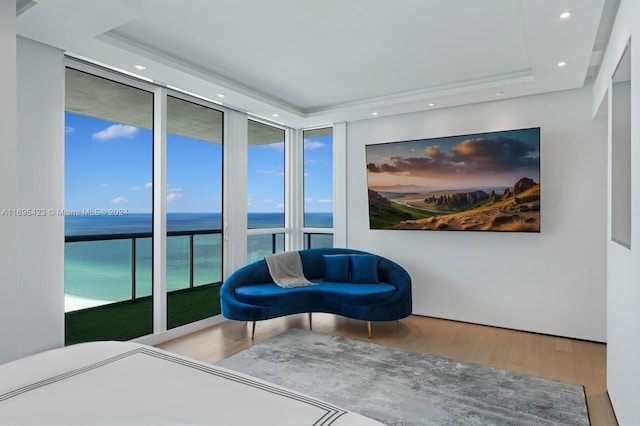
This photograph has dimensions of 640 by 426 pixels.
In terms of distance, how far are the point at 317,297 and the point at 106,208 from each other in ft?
12.6

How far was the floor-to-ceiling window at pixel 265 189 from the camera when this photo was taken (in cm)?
546

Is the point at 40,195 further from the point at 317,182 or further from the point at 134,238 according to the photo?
the point at 317,182

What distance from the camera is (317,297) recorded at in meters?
4.21

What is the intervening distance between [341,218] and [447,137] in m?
1.86

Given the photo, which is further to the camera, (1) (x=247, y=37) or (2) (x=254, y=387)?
(1) (x=247, y=37)

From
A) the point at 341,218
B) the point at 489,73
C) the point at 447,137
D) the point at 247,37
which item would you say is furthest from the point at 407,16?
the point at 341,218

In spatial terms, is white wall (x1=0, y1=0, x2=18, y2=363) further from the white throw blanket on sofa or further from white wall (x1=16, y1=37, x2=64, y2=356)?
the white throw blanket on sofa

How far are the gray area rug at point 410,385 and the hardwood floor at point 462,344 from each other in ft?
0.57

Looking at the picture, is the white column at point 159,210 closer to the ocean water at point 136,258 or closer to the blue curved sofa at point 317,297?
the blue curved sofa at point 317,297

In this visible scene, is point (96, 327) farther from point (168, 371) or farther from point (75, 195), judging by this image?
point (168, 371)

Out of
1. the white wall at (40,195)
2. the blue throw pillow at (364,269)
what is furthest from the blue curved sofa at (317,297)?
the white wall at (40,195)

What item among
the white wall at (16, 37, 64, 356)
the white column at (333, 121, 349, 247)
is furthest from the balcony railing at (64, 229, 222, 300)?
the white column at (333, 121, 349, 247)

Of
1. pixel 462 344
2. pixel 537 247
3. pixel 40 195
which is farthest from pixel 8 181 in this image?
pixel 537 247

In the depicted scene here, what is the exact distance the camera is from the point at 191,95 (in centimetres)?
421
